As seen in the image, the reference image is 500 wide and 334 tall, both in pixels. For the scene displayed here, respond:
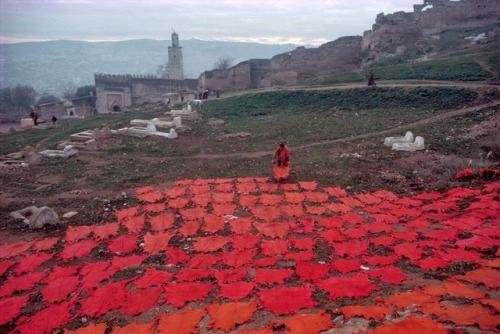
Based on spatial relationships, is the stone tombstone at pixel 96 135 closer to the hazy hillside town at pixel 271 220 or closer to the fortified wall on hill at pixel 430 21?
the hazy hillside town at pixel 271 220

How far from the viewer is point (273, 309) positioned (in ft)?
20.2

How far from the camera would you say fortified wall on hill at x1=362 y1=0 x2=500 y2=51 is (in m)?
36.0

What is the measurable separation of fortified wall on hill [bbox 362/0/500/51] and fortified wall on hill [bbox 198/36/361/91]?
2112mm

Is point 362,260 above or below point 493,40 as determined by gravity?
below

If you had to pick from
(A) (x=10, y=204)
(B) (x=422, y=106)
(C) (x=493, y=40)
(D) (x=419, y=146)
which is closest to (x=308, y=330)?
(A) (x=10, y=204)

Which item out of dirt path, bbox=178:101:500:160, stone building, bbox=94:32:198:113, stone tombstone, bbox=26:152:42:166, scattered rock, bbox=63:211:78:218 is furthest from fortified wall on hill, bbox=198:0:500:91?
scattered rock, bbox=63:211:78:218

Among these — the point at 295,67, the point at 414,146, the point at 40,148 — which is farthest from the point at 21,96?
the point at 414,146

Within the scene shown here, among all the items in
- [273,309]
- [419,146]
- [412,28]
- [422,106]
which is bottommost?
[273,309]

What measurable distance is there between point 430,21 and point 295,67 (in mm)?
14462

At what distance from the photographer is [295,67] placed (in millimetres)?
38406

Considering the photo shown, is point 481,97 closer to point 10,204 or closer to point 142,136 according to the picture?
point 142,136

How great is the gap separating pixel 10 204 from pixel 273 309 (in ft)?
33.0

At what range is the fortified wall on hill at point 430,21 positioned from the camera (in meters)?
36.0

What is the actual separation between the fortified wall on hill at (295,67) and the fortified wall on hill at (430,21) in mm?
2112
